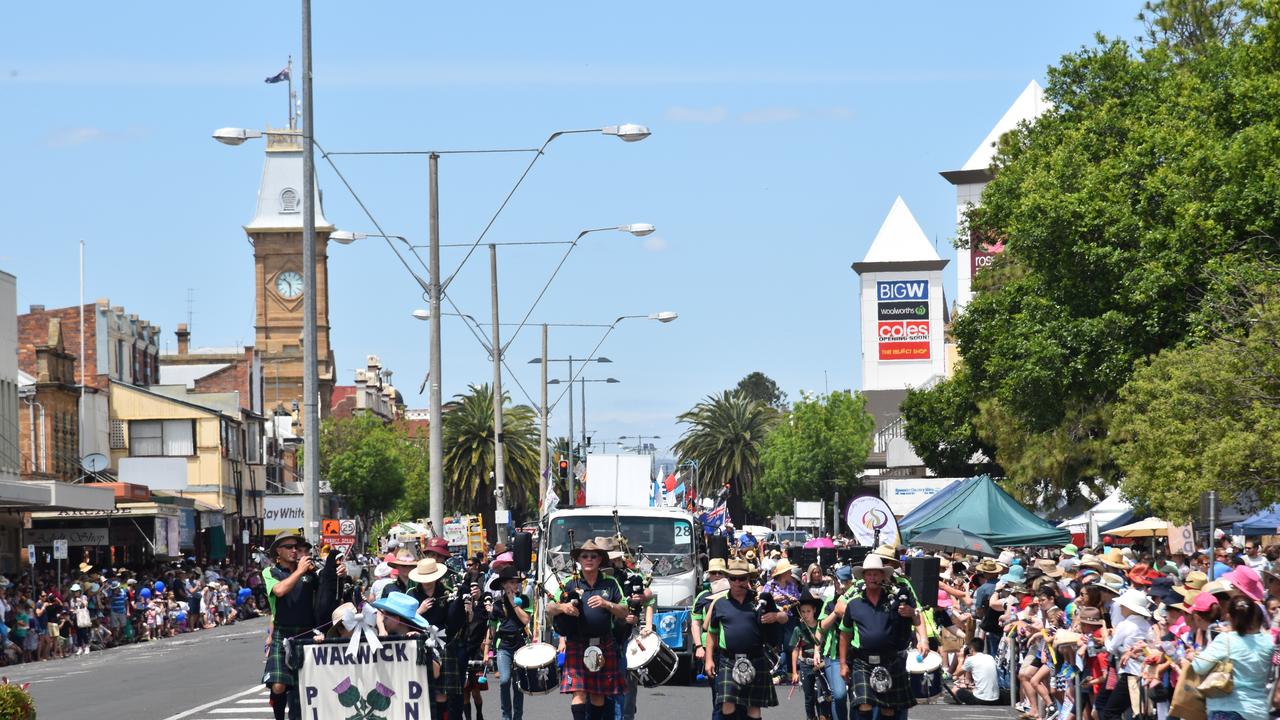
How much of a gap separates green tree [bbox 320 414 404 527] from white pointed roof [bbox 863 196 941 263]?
45.6 metres

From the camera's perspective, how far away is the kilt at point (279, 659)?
13.6m

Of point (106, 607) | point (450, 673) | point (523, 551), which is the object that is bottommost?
point (106, 607)

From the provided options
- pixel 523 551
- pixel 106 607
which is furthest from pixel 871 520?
pixel 106 607

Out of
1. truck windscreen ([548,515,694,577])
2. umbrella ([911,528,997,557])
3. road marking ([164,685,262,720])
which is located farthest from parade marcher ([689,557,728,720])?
umbrella ([911,528,997,557])

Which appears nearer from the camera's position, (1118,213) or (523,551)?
(523,551)

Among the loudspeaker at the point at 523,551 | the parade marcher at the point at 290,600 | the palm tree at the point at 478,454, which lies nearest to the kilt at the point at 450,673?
the parade marcher at the point at 290,600

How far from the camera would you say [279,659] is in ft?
45.2

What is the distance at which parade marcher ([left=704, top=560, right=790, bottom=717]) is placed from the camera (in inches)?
545

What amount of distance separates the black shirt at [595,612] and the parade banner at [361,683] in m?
1.50

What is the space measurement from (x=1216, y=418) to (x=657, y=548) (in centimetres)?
1338

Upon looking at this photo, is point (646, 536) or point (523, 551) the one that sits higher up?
point (523, 551)

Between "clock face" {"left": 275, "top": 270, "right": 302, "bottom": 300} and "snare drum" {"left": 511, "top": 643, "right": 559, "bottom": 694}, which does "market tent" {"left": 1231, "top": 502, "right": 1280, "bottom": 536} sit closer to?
"snare drum" {"left": 511, "top": 643, "right": 559, "bottom": 694}

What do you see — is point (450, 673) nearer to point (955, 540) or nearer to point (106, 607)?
point (955, 540)

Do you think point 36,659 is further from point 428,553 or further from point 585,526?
point 428,553
